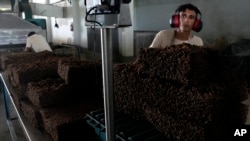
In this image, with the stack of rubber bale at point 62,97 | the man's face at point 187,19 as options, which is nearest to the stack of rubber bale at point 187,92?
the stack of rubber bale at point 62,97

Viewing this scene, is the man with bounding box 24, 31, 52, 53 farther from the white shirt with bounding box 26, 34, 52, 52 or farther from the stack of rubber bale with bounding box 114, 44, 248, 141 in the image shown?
Answer: the stack of rubber bale with bounding box 114, 44, 248, 141

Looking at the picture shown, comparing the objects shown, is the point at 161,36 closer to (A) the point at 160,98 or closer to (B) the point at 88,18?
(A) the point at 160,98

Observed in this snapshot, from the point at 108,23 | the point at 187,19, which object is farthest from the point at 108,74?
the point at 187,19

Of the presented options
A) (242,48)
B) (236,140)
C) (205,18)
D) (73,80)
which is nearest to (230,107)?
(236,140)

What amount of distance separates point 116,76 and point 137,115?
0.69 ft

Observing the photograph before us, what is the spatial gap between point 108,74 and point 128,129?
334 mm

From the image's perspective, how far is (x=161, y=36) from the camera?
1.54 meters

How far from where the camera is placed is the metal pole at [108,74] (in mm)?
765

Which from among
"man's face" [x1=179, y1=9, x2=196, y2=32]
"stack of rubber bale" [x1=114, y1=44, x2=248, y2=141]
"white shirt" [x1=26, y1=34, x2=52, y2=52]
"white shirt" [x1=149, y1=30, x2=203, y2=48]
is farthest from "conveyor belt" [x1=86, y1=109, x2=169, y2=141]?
"white shirt" [x1=26, y1=34, x2=52, y2=52]

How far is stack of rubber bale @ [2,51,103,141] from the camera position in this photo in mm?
1193

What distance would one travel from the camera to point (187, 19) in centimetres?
155

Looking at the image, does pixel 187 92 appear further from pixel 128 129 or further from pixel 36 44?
pixel 36 44

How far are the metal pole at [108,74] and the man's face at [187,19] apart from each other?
0.91 meters

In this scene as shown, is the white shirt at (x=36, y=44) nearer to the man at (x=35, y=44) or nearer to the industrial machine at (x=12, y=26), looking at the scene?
the man at (x=35, y=44)
